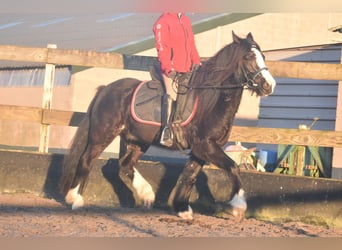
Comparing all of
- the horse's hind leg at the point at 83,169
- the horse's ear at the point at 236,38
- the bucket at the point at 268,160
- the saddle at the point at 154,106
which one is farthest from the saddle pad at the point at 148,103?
the bucket at the point at 268,160

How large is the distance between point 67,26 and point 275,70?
12415mm

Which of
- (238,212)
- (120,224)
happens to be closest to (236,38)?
(238,212)

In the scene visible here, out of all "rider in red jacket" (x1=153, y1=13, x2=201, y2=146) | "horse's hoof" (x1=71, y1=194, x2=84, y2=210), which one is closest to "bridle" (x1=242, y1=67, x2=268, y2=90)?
"rider in red jacket" (x1=153, y1=13, x2=201, y2=146)

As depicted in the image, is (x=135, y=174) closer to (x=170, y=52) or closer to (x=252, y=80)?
(x=170, y=52)

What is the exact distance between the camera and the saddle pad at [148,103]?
799cm

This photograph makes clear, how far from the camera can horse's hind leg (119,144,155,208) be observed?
827cm

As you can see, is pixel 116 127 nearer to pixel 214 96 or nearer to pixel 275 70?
pixel 214 96

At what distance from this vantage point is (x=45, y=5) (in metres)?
9.37

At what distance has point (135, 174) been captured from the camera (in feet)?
27.6

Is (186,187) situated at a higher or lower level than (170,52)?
lower

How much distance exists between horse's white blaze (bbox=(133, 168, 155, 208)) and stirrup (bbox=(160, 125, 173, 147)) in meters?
0.71

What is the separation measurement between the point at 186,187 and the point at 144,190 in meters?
0.60

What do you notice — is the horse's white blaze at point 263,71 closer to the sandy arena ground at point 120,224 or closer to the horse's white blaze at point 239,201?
the horse's white blaze at point 239,201

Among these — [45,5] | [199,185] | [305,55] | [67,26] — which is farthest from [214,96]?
[67,26]
